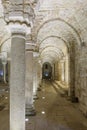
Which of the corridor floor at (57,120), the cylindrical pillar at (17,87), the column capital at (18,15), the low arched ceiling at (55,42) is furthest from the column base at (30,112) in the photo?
the low arched ceiling at (55,42)

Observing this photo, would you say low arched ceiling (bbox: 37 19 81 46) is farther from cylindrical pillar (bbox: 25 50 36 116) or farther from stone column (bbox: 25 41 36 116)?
cylindrical pillar (bbox: 25 50 36 116)

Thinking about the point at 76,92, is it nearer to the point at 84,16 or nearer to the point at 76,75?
the point at 76,75

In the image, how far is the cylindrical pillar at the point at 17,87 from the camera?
5773mm

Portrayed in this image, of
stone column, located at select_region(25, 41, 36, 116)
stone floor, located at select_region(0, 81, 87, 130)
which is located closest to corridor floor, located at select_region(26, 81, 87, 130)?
stone floor, located at select_region(0, 81, 87, 130)

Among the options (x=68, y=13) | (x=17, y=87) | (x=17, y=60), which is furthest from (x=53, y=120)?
(x=68, y=13)

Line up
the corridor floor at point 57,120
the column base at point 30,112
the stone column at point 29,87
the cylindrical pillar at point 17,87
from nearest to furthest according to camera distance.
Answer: the cylindrical pillar at point 17,87
the corridor floor at point 57,120
the column base at point 30,112
the stone column at point 29,87

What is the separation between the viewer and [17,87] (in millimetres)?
5801

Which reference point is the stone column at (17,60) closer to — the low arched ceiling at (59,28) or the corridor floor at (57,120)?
the corridor floor at (57,120)

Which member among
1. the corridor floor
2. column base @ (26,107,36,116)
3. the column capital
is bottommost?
the corridor floor

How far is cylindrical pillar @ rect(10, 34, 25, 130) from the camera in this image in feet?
18.9

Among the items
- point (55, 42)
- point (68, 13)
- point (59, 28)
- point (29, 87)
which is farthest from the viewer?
point (55, 42)

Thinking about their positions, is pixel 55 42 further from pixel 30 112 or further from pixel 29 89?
pixel 30 112

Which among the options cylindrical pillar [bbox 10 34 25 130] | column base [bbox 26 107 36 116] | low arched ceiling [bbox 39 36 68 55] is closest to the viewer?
cylindrical pillar [bbox 10 34 25 130]

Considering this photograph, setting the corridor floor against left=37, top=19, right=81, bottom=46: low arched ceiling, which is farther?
left=37, top=19, right=81, bottom=46: low arched ceiling
